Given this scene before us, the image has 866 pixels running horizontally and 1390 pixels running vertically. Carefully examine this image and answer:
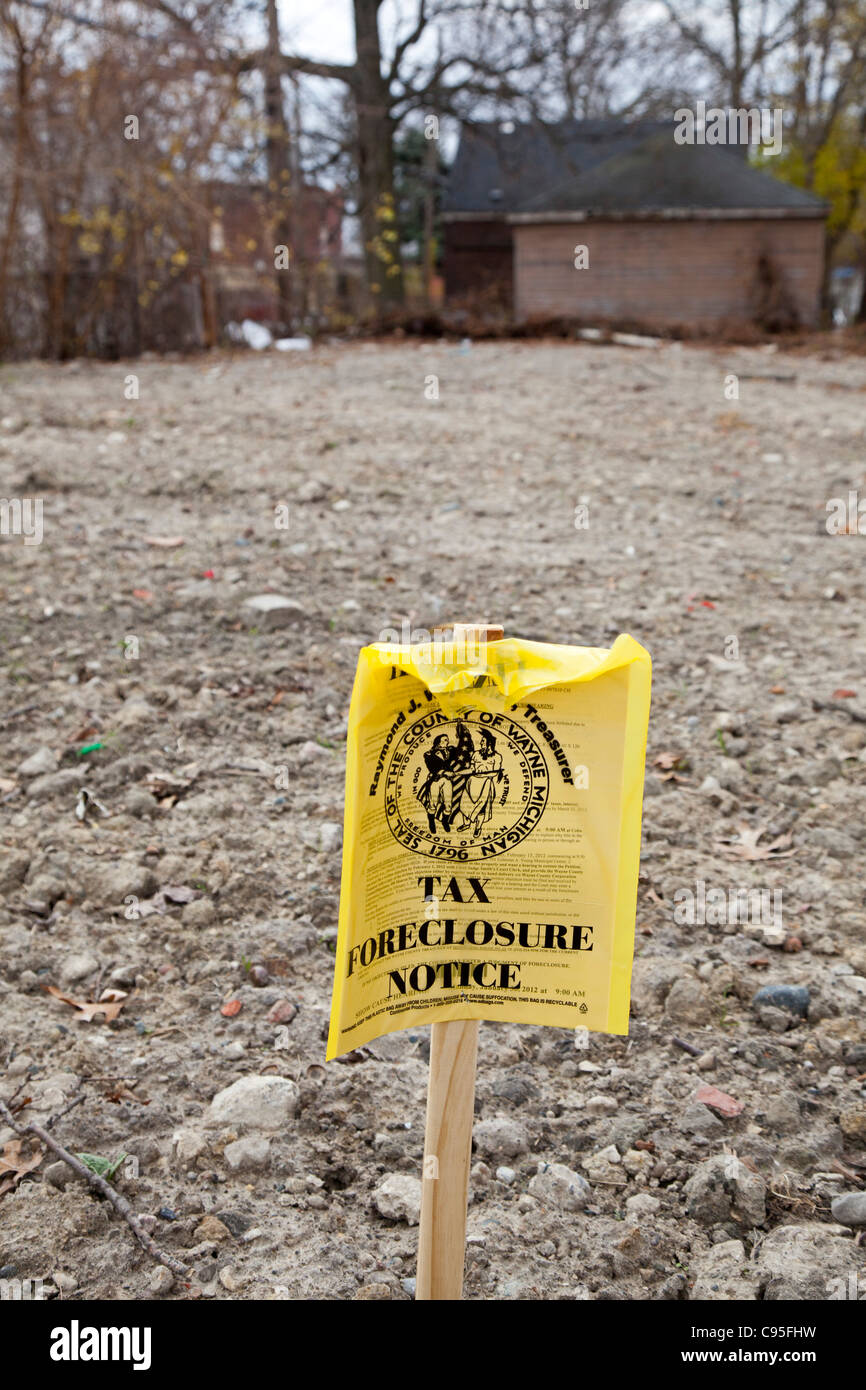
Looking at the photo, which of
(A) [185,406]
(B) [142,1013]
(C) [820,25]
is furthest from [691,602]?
(C) [820,25]

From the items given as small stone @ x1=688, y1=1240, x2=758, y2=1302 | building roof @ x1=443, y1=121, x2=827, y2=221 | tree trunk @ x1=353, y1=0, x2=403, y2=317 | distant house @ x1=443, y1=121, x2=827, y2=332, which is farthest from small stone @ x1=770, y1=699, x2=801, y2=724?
distant house @ x1=443, y1=121, x2=827, y2=332

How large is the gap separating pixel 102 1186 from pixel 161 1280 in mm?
247

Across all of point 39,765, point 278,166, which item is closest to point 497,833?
point 39,765

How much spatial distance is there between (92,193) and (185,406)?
5.64 m

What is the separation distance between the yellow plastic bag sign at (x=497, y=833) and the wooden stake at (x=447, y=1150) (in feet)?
0.16

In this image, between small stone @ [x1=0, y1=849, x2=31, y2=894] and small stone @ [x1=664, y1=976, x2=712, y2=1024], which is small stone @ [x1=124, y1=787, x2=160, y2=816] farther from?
small stone @ [x1=664, y1=976, x2=712, y2=1024]

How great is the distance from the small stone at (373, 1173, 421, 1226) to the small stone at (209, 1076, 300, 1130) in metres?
0.27

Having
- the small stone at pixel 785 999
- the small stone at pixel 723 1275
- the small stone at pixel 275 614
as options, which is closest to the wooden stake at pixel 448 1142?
the small stone at pixel 723 1275

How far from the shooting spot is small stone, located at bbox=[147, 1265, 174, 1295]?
73.4 inches

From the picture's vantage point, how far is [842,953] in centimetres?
282

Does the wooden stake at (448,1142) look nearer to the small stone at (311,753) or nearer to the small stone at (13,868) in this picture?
the small stone at (13,868)

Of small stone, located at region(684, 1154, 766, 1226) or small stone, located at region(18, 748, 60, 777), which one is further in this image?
small stone, located at region(18, 748, 60, 777)

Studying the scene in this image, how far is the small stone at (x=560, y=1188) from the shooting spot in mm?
2090

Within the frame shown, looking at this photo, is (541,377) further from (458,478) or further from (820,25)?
(820,25)
